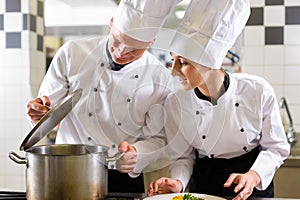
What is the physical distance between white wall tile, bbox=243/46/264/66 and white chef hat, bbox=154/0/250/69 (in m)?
1.12

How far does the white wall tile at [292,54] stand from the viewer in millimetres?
2221

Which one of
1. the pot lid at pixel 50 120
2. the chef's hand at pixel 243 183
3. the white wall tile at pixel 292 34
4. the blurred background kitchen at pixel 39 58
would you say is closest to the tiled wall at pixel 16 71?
the blurred background kitchen at pixel 39 58

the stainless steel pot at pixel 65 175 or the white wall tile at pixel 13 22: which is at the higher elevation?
the white wall tile at pixel 13 22

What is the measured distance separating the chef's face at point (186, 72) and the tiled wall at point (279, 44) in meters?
1.19

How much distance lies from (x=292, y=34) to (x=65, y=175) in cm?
165

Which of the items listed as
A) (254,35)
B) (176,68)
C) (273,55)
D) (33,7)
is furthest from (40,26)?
(176,68)

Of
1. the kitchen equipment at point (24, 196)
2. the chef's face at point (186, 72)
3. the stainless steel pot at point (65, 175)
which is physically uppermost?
the chef's face at point (186, 72)

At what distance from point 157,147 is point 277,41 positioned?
1.31 meters

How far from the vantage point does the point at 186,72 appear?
1.08 metres

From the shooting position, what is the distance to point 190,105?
1.22 m

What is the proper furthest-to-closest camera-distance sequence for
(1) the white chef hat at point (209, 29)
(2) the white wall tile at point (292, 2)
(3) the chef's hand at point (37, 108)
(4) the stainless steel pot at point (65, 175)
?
(2) the white wall tile at point (292, 2), (3) the chef's hand at point (37, 108), (1) the white chef hat at point (209, 29), (4) the stainless steel pot at point (65, 175)

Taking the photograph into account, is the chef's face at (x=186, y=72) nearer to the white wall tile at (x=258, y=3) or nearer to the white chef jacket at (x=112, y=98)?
the white chef jacket at (x=112, y=98)

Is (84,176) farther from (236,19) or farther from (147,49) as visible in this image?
(236,19)

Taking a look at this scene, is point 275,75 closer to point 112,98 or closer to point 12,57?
point 112,98
